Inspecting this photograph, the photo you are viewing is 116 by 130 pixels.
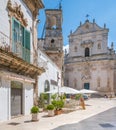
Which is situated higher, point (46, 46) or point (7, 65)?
point (46, 46)

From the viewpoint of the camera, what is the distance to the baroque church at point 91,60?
5150 cm

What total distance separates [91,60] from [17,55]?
40542mm

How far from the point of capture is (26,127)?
11.6 meters

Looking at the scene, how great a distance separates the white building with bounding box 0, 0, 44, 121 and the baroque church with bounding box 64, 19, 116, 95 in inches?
1357

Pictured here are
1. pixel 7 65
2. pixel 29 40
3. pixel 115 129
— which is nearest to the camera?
pixel 115 129

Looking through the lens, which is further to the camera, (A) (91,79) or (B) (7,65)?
(A) (91,79)

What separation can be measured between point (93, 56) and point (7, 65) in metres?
41.6

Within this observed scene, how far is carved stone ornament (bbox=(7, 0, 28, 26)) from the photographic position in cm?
1395

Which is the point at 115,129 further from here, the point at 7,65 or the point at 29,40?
the point at 29,40

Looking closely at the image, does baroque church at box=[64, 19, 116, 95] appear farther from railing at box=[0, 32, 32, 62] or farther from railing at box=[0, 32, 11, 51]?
railing at box=[0, 32, 11, 51]

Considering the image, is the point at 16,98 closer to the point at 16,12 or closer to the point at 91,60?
the point at 16,12

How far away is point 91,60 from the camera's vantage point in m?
53.5

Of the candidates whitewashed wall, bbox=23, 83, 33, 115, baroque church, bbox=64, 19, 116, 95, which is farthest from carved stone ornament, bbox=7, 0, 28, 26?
baroque church, bbox=64, 19, 116, 95

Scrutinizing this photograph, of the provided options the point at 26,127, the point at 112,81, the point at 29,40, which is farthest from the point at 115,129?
the point at 112,81
